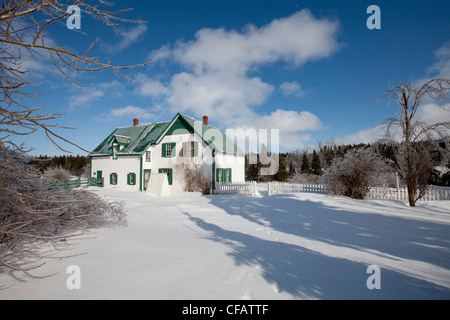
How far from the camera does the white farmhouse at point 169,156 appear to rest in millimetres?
17875

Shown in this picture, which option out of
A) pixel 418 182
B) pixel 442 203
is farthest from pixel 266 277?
pixel 442 203

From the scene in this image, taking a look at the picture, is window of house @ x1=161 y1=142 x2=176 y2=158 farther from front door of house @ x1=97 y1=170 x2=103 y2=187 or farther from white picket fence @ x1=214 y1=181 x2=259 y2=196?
front door of house @ x1=97 y1=170 x2=103 y2=187

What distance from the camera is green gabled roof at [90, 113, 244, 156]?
18453 millimetres

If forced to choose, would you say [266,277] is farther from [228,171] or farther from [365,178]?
[228,171]

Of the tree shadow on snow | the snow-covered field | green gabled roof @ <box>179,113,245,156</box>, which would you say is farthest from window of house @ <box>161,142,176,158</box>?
the snow-covered field

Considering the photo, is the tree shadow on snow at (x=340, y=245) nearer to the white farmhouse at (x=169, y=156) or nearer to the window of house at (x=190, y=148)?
the white farmhouse at (x=169, y=156)

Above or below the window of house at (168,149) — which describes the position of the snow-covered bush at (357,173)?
below

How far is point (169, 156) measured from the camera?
18875mm

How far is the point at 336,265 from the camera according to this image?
362 centimetres

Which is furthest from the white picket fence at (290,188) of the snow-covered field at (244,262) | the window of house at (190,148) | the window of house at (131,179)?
the window of house at (131,179)

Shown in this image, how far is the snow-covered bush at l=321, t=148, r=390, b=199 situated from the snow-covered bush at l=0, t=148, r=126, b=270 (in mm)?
12564

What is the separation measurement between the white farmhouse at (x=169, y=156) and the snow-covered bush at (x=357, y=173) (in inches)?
379
